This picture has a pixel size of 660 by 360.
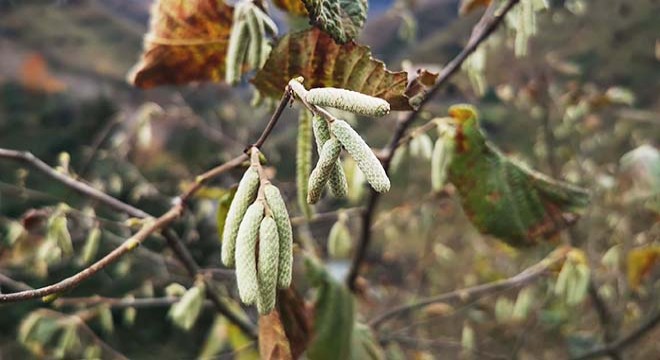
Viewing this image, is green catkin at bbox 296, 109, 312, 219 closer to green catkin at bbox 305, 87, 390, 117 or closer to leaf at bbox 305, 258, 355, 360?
green catkin at bbox 305, 87, 390, 117

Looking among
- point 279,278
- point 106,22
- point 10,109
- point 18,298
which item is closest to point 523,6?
point 279,278

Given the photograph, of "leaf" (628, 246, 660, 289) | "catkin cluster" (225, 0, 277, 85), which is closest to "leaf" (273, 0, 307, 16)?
"catkin cluster" (225, 0, 277, 85)

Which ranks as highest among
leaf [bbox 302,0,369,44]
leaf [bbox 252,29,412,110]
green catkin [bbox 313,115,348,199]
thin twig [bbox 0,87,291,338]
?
leaf [bbox 302,0,369,44]

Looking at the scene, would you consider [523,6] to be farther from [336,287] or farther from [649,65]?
[649,65]

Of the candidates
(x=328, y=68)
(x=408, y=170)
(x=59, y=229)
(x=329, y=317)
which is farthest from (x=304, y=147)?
(x=408, y=170)

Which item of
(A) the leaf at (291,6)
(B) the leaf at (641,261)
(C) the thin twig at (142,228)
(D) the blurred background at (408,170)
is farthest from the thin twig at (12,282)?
(B) the leaf at (641,261)

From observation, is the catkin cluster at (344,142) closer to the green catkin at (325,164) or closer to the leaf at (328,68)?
the green catkin at (325,164)
